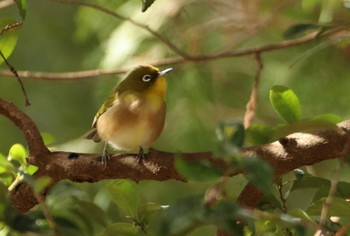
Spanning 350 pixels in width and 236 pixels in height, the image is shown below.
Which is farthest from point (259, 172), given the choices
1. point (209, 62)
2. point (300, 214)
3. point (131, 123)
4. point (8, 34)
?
point (209, 62)

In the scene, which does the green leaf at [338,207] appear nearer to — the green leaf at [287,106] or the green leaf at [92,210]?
the green leaf at [287,106]

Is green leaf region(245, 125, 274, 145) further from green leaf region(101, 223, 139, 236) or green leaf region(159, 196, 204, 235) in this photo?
green leaf region(159, 196, 204, 235)

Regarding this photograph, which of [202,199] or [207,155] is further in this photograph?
[207,155]

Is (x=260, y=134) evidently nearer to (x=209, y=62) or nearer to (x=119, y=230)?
(x=119, y=230)

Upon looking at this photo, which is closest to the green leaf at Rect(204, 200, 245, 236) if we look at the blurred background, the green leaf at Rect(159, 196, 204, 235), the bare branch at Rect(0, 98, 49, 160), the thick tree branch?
the green leaf at Rect(159, 196, 204, 235)

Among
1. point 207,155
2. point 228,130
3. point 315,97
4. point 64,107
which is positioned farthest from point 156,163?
point 64,107

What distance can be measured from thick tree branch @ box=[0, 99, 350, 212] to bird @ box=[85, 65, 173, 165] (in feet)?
0.96

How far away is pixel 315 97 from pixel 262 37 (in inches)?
19.4

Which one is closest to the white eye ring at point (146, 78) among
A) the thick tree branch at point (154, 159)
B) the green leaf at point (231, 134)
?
the thick tree branch at point (154, 159)

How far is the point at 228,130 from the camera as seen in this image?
712 mm

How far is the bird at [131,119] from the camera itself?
1341 millimetres

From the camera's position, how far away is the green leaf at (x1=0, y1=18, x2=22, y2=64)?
3.30 ft

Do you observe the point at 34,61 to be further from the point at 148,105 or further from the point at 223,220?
the point at 223,220

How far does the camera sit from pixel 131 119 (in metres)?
1.36
